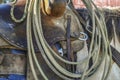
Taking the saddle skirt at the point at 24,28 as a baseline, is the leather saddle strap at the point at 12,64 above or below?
below

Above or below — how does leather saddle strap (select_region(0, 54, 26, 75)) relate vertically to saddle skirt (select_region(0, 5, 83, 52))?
below

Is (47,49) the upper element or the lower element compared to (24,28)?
lower

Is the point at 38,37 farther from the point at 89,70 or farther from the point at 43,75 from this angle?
the point at 89,70

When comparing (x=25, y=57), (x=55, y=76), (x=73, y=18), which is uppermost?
(x=73, y=18)

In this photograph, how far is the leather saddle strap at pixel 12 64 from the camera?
1.98m

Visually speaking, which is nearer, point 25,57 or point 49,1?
point 25,57

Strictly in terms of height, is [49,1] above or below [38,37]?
above

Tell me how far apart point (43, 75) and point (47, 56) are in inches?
4.5

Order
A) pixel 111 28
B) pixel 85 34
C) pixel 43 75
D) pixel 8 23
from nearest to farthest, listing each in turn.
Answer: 1. pixel 43 75
2. pixel 8 23
3. pixel 85 34
4. pixel 111 28

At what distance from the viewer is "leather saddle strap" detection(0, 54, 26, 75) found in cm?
198

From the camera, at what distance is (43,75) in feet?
6.47

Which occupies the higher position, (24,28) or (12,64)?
(24,28)

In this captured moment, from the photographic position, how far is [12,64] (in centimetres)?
200

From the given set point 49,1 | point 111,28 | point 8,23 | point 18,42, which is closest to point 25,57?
point 18,42
